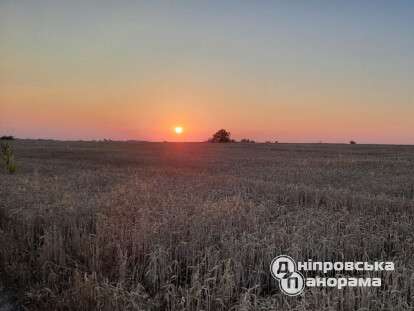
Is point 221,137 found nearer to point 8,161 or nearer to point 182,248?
point 8,161

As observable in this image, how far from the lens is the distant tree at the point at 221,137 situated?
86.2m

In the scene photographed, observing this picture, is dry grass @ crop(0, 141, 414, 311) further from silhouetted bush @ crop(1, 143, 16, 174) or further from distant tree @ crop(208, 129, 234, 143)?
distant tree @ crop(208, 129, 234, 143)

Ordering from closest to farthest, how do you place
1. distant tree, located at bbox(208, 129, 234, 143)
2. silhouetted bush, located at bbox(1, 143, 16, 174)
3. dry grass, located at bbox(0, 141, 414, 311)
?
dry grass, located at bbox(0, 141, 414, 311)
silhouetted bush, located at bbox(1, 143, 16, 174)
distant tree, located at bbox(208, 129, 234, 143)

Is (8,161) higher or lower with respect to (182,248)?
higher

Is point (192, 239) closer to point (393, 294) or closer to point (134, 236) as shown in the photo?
point (134, 236)

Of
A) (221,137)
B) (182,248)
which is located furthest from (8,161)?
(221,137)

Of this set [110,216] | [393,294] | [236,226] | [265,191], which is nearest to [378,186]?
[265,191]

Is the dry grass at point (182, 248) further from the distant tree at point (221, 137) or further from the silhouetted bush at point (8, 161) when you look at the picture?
the distant tree at point (221, 137)

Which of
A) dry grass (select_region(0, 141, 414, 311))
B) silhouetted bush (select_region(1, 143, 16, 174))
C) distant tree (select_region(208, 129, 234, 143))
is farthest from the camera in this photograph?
distant tree (select_region(208, 129, 234, 143))

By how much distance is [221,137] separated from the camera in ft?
285

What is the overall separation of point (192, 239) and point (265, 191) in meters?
7.56

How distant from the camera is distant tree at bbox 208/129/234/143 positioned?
86225 millimetres

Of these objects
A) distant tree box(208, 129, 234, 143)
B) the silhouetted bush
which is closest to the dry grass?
the silhouetted bush

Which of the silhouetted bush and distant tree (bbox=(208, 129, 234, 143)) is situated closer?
the silhouetted bush
